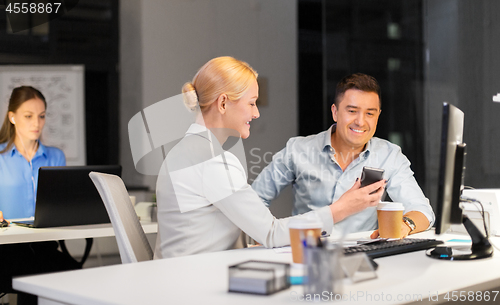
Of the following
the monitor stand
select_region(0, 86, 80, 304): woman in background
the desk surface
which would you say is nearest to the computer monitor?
the monitor stand

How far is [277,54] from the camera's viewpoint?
4.82 meters

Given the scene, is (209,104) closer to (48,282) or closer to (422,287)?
(48,282)

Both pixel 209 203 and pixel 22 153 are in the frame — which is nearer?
pixel 209 203

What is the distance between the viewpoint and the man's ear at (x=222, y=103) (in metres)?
1.51

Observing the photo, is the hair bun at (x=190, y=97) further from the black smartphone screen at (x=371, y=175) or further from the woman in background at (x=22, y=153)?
the woman in background at (x=22, y=153)

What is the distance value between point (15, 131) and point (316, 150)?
260 cm

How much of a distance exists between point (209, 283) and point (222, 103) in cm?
69

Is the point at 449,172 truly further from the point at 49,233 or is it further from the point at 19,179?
the point at 19,179

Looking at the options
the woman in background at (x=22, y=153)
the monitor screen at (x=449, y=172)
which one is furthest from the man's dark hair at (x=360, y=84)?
the woman in background at (x=22, y=153)

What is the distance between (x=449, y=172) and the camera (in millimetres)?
1148

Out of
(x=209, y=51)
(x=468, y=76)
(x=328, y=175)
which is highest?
(x=209, y=51)

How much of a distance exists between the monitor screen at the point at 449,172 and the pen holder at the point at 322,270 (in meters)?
0.44

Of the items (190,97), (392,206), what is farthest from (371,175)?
(190,97)

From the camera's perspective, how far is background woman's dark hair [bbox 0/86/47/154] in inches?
146
